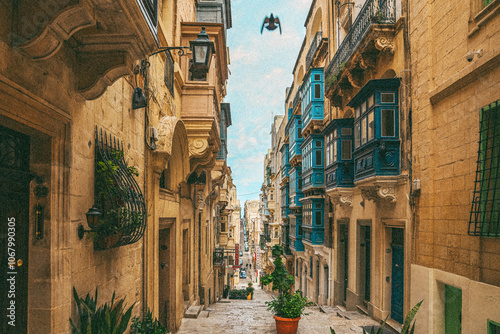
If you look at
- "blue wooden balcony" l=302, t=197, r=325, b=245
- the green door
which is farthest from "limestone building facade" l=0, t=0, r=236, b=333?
"blue wooden balcony" l=302, t=197, r=325, b=245

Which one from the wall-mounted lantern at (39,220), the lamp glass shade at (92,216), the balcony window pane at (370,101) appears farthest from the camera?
the balcony window pane at (370,101)

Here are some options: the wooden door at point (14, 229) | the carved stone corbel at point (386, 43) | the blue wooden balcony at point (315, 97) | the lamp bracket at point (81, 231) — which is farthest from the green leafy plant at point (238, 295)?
the wooden door at point (14, 229)

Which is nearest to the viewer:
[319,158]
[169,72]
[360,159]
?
[169,72]

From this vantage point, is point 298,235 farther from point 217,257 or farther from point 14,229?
point 14,229

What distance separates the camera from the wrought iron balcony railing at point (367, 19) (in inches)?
408

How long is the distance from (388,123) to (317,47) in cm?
1053

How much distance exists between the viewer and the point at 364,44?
1116cm

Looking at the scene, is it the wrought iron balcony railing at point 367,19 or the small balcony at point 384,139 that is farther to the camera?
the wrought iron balcony railing at point 367,19

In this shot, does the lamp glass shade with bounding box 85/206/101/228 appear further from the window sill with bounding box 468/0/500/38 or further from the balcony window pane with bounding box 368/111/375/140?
the balcony window pane with bounding box 368/111/375/140

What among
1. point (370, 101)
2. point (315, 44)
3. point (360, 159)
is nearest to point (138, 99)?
point (370, 101)

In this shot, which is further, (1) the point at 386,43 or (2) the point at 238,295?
(2) the point at 238,295

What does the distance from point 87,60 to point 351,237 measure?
12.0 meters

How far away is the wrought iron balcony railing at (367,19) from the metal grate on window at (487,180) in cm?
512

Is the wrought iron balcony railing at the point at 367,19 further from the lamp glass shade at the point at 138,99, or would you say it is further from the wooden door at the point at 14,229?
the wooden door at the point at 14,229
